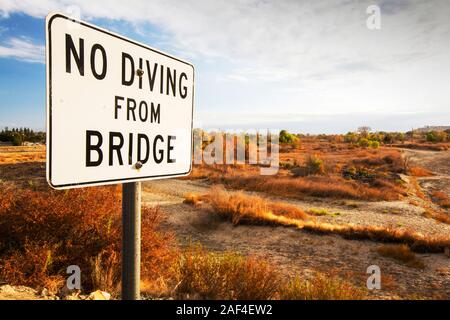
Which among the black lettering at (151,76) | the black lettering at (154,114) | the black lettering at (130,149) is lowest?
the black lettering at (130,149)

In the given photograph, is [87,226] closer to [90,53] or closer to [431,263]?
[90,53]

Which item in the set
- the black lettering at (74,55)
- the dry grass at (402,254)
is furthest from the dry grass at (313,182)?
the black lettering at (74,55)

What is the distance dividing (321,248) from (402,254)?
2073mm

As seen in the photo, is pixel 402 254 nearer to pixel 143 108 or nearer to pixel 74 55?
pixel 143 108

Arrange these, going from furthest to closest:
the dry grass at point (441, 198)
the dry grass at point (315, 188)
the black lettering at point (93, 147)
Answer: the dry grass at point (315, 188) → the dry grass at point (441, 198) → the black lettering at point (93, 147)

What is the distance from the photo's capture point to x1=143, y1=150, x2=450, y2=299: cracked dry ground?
687 centimetres

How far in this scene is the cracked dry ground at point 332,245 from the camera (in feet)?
22.5

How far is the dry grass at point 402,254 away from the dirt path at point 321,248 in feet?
0.68

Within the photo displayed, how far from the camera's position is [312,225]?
10.6 meters

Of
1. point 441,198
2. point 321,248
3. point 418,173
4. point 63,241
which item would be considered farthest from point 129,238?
point 418,173

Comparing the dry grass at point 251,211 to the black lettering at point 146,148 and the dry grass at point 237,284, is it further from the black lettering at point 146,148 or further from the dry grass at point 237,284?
the black lettering at point 146,148

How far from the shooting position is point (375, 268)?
7.35 meters

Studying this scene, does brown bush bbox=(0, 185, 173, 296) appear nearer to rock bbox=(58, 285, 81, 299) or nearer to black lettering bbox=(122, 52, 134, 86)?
rock bbox=(58, 285, 81, 299)
